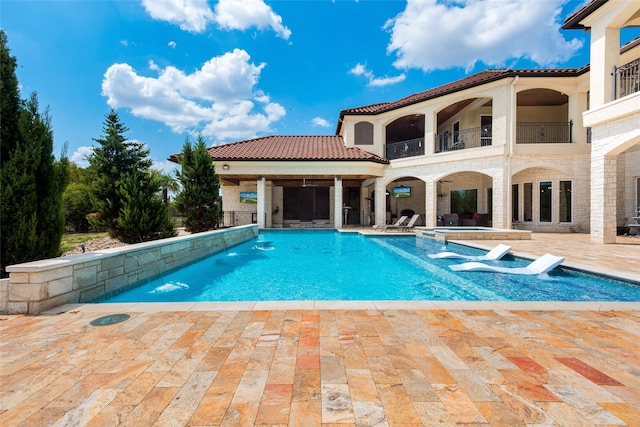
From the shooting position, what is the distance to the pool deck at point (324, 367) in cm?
171

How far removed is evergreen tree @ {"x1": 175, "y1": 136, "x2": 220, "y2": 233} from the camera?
12305 mm

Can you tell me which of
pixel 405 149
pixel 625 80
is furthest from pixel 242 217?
pixel 625 80

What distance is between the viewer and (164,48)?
12.9 metres

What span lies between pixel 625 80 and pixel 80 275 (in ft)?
53.9

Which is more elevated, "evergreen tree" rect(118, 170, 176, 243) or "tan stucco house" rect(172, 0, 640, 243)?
"tan stucco house" rect(172, 0, 640, 243)

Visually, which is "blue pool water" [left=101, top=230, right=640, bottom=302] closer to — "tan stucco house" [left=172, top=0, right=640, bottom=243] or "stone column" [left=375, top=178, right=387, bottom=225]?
"tan stucco house" [left=172, top=0, right=640, bottom=243]

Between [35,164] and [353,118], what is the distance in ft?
53.2

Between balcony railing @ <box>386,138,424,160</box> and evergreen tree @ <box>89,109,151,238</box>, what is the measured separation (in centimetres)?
1402

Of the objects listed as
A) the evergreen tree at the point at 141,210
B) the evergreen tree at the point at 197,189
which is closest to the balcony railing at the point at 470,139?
the evergreen tree at the point at 197,189

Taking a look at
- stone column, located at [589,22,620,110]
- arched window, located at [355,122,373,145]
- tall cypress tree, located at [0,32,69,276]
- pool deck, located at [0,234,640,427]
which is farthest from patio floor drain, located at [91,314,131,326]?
arched window, located at [355,122,373,145]

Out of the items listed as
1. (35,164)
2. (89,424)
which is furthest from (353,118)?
(89,424)

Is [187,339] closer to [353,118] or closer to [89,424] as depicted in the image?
[89,424]

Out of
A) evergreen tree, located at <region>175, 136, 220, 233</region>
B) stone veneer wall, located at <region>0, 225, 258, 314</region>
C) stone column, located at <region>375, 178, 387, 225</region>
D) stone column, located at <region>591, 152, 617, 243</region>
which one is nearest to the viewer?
stone veneer wall, located at <region>0, 225, 258, 314</region>

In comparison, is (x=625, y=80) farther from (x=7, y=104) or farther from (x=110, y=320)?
(x=7, y=104)
